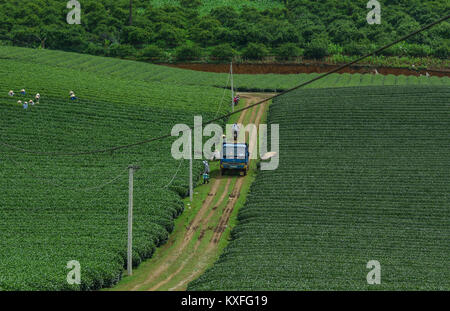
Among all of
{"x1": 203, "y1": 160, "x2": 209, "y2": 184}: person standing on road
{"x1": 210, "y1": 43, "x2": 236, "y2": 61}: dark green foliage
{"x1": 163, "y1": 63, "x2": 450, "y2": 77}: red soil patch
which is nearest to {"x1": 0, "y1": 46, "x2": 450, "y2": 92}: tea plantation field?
{"x1": 163, "y1": 63, "x2": 450, "y2": 77}: red soil patch

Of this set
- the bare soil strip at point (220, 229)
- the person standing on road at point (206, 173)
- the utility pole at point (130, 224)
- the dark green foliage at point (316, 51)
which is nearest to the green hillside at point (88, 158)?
the utility pole at point (130, 224)

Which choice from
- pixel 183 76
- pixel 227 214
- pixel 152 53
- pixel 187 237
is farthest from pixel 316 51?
pixel 187 237

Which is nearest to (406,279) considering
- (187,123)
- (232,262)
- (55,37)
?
(232,262)

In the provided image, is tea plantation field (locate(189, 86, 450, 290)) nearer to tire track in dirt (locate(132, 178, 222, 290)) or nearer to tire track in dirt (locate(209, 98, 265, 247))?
tire track in dirt (locate(209, 98, 265, 247))

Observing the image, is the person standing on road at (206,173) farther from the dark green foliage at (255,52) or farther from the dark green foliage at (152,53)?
the dark green foliage at (152,53)

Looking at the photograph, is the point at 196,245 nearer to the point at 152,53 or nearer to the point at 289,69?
the point at 289,69

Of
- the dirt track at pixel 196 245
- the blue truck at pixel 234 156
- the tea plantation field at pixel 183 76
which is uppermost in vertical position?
the tea plantation field at pixel 183 76

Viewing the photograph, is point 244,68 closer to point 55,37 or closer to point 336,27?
point 336,27
